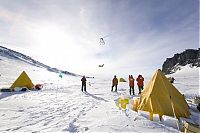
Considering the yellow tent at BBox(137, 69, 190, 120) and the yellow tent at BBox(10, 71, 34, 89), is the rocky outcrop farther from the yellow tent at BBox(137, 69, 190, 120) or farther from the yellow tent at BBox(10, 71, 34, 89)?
the yellow tent at BBox(137, 69, 190, 120)

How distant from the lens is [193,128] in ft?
25.3

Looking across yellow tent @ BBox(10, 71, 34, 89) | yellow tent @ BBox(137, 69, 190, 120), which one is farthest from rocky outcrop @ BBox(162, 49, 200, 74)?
yellow tent @ BBox(137, 69, 190, 120)

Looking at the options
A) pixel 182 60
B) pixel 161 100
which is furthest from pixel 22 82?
pixel 182 60

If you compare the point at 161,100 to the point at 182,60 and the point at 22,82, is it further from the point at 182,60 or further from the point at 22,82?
the point at 182,60

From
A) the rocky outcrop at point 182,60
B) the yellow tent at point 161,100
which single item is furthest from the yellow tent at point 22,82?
the rocky outcrop at point 182,60

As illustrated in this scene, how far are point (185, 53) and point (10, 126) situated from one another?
188 meters

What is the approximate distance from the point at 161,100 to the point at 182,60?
614 ft

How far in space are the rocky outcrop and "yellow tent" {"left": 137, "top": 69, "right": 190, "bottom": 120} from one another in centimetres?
17024

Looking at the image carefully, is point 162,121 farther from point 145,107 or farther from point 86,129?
point 86,129

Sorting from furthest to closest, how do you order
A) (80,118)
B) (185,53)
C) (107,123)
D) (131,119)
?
(185,53) < (80,118) < (131,119) < (107,123)

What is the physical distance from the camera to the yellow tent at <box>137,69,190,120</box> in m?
10.3

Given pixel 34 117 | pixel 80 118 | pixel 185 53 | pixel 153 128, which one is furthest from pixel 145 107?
pixel 185 53

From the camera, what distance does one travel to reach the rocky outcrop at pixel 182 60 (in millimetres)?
169000

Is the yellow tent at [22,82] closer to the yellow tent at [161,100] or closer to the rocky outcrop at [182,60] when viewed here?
the yellow tent at [161,100]
